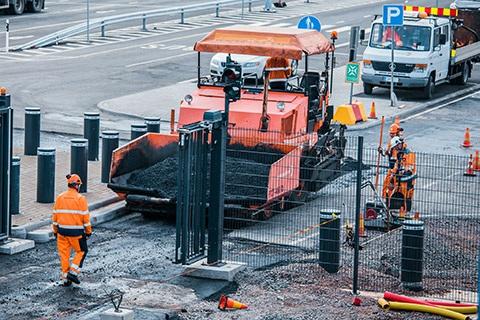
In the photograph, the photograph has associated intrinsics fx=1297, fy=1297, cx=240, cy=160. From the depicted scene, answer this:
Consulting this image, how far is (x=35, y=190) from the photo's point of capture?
20.5 meters

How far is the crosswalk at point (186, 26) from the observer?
40500 millimetres

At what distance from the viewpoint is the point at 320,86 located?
896 inches

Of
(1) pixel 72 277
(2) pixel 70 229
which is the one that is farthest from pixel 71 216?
(1) pixel 72 277

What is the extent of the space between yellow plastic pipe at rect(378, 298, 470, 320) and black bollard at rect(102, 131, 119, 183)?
25.3ft

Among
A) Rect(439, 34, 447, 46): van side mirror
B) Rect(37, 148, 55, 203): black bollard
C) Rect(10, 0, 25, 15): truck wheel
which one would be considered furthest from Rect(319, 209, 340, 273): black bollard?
Rect(10, 0, 25, 15): truck wheel

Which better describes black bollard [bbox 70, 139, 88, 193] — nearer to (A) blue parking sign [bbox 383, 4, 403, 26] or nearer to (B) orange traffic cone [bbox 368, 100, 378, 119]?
(B) orange traffic cone [bbox 368, 100, 378, 119]

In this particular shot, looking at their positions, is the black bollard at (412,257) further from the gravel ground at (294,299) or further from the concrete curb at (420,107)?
the concrete curb at (420,107)

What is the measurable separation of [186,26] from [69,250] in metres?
34.1

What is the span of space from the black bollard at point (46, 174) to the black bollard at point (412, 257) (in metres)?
6.31

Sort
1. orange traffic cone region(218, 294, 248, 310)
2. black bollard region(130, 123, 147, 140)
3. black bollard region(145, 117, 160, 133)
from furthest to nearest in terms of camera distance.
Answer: black bollard region(145, 117, 160, 133)
black bollard region(130, 123, 147, 140)
orange traffic cone region(218, 294, 248, 310)

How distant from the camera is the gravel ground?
14.5m

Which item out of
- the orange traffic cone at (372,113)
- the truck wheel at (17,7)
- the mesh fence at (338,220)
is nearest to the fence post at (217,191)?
the mesh fence at (338,220)

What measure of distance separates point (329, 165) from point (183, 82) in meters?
16.2

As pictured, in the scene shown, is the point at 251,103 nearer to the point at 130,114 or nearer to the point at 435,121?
the point at 130,114
